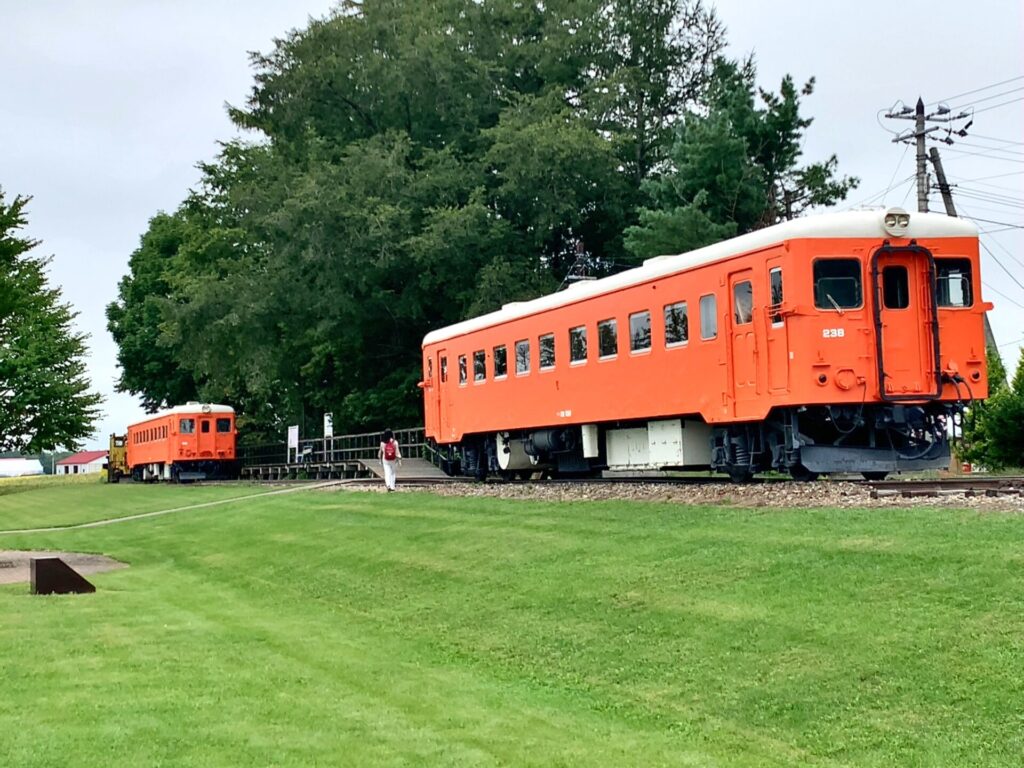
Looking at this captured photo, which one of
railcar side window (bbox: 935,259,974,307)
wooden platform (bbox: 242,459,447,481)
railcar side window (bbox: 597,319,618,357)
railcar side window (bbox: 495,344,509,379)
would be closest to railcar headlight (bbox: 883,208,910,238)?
railcar side window (bbox: 935,259,974,307)

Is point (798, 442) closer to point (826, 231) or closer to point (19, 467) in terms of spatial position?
point (826, 231)

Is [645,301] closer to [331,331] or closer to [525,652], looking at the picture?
[525,652]

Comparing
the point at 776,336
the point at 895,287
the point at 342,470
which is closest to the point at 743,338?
the point at 776,336

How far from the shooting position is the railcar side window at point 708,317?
1675 centimetres

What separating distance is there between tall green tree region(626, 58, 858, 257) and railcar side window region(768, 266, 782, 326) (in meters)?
14.4

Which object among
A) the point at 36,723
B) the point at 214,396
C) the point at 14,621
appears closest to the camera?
the point at 36,723

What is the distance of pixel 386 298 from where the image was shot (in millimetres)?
38875

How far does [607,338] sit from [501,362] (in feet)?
14.9

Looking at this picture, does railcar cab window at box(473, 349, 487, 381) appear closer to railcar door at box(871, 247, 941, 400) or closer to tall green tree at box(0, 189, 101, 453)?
railcar door at box(871, 247, 941, 400)

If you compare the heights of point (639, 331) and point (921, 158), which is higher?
point (921, 158)

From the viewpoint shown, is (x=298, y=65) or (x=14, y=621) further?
(x=298, y=65)

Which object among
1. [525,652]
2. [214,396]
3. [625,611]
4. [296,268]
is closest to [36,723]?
[525,652]

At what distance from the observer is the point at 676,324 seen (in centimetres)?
1781

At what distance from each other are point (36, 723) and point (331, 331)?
3270cm
